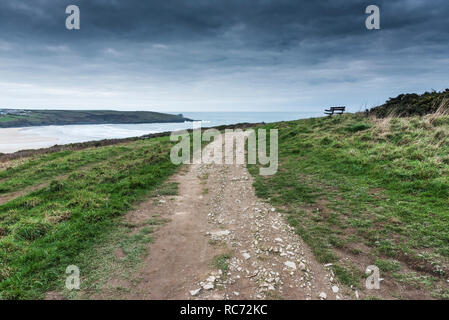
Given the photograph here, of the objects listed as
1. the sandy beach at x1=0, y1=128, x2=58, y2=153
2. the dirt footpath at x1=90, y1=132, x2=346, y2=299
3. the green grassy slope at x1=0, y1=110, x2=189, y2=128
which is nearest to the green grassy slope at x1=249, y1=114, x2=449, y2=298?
the dirt footpath at x1=90, y1=132, x2=346, y2=299

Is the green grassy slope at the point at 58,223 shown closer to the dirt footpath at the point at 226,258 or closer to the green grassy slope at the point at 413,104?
the dirt footpath at the point at 226,258

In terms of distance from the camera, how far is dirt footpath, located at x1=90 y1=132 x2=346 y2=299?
4.36 meters

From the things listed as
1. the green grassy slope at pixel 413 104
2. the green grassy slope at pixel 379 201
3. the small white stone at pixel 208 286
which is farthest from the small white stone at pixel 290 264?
the green grassy slope at pixel 413 104

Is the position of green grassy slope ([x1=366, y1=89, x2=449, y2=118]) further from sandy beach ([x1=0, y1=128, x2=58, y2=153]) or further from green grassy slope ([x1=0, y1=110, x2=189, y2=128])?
green grassy slope ([x1=0, y1=110, x2=189, y2=128])

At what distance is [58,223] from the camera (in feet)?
23.8

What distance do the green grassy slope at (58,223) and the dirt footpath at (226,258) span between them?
1.27 metres

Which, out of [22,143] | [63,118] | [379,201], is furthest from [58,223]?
[63,118]

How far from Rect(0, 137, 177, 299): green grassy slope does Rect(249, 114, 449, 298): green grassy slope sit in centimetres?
542

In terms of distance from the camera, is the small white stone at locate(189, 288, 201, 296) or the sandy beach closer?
the small white stone at locate(189, 288, 201, 296)

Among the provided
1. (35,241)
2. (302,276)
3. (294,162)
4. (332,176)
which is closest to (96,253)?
(35,241)

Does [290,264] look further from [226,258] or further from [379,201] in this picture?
[379,201]

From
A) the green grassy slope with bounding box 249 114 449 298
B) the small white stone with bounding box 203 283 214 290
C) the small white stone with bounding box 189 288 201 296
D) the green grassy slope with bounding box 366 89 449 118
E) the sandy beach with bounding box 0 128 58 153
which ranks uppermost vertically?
the green grassy slope with bounding box 366 89 449 118

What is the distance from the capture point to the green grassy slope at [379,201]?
16.0 feet
